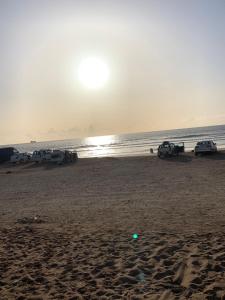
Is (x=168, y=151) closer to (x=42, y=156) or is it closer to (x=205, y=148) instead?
(x=205, y=148)

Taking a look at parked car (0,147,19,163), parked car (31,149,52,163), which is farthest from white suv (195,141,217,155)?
parked car (0,147,19,163)

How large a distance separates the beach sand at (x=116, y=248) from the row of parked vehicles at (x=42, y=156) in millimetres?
23955

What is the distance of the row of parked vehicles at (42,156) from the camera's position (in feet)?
128

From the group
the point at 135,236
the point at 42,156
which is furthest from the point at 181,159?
the point at 135,236

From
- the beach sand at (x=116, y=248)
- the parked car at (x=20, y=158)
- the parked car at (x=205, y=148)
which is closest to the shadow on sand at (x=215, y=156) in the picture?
the parked car at (x=205, y=148)

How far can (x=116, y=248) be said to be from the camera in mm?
7594

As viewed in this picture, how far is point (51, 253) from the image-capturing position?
25.0ft

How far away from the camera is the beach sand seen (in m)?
5.58

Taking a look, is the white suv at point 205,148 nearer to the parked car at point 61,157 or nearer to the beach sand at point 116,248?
the parked car at point 61,157

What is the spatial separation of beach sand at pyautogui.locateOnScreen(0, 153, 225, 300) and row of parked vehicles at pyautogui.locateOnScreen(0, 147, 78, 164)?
78.6 ft

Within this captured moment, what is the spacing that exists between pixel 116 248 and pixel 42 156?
35354mm

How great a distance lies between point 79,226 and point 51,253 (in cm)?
257

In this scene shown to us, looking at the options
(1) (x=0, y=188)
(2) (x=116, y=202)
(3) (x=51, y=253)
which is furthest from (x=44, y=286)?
(1) (x=0, y=188)

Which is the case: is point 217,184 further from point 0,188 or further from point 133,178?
point 0,188
